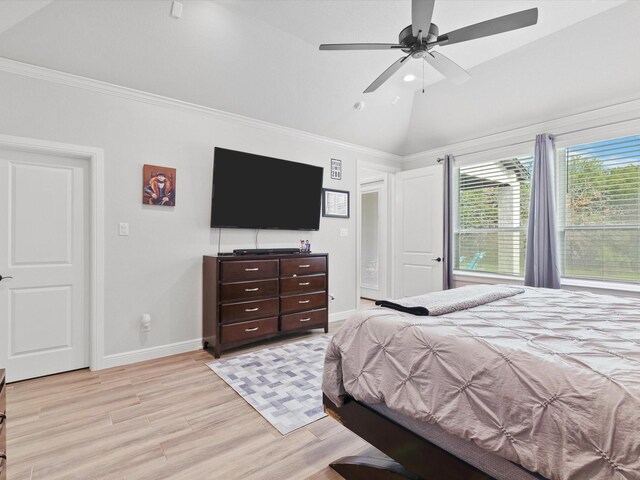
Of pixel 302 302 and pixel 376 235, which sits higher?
pixel 376 235

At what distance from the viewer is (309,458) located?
1778 mm

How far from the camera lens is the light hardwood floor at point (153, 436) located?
5.54ft

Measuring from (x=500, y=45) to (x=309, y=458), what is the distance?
13.0 feet

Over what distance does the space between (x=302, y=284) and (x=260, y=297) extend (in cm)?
55

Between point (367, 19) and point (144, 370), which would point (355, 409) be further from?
point (367, 19)

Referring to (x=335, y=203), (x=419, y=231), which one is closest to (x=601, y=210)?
(x=419, y=231)

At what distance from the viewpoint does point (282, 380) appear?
8.82 feet

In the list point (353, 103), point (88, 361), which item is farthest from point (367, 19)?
point (88, 361)

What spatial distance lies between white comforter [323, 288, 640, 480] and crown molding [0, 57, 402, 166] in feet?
9.35

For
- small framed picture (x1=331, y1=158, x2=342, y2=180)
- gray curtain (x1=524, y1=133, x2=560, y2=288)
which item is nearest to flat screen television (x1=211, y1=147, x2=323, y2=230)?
small framed picture (x1=331, y1=158, x2=342, y2=180)

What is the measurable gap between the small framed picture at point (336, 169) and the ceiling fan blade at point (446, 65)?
210 cm

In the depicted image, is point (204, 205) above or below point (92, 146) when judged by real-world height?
→ below

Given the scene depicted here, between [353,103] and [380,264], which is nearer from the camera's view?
[353,103]

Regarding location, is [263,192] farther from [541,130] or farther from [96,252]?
[541,130]
